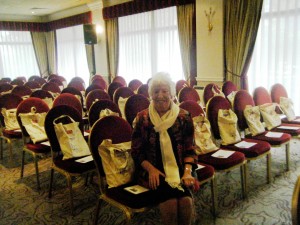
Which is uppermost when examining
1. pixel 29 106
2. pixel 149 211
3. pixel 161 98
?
pixel 161 98

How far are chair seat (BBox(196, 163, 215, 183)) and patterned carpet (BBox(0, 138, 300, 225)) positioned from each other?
1.42 ft

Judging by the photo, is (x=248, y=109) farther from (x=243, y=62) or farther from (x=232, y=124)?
(x=243, y=62)

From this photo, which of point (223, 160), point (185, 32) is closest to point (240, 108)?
point (223, 160)

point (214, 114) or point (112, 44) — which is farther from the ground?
point (112, 44)

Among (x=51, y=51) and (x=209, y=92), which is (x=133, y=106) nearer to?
(x=209, y=92)

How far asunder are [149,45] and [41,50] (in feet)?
19.7

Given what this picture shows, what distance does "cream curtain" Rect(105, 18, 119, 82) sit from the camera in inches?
342

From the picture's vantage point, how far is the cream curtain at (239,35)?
5.49 meters

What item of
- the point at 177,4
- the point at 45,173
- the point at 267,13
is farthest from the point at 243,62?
the point at 45,173

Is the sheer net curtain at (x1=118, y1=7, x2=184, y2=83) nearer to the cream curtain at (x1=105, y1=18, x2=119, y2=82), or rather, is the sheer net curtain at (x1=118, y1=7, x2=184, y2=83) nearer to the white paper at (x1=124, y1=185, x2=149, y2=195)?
the cream curtain at (x1=105, y1=18, x2=119, y2=82)

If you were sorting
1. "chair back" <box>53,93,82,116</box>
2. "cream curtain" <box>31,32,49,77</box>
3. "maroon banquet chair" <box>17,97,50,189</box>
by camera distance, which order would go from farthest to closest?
"cream curtain" <box>31,32,49,77</box>, "chair back" <box>53,93,82,116</box>, "maroon banquet chair" <box>17,97,50,189</box>

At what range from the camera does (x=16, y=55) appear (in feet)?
39.3

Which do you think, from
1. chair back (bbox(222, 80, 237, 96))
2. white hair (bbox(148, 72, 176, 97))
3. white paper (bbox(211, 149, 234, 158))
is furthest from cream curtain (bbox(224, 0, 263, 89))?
white hair (bbox(148, 72, 176, 97))

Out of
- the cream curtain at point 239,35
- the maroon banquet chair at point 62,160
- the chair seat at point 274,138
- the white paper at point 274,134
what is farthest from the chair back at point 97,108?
the cream curtain at point 239,35
